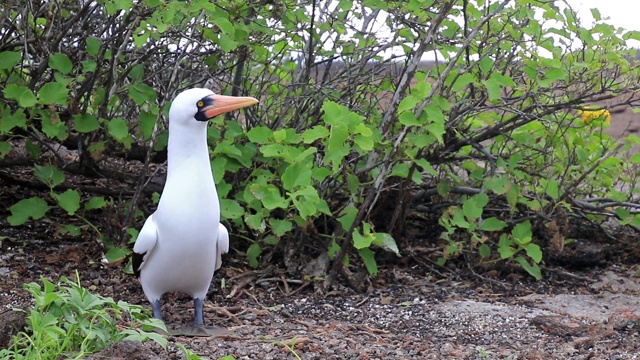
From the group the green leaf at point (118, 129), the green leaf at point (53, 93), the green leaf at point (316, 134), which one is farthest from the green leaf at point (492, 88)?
the green leaf at point (53, 93)

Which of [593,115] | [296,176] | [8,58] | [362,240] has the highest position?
[8,58]

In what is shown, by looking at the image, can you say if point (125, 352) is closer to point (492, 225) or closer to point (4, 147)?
point (4, 147)

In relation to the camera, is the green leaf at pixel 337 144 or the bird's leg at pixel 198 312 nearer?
the bird's leg at pixel 198 312

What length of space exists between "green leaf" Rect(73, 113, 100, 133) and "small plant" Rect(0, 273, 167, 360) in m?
1.83

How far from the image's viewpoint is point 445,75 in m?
5.04

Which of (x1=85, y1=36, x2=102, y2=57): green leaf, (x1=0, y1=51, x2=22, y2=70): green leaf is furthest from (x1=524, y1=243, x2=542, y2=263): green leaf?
(x1=0, y1=51, x2=22, y2=70): green leaf

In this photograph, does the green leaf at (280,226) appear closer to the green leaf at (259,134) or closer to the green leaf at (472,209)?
the green leaf at (259,134)

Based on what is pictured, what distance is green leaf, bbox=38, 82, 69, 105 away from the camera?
16.3ft

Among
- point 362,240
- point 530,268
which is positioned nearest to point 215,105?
point 362,240

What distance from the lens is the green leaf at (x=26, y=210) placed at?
5.39 m

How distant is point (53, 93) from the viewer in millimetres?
4984

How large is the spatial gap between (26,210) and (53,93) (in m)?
0.82

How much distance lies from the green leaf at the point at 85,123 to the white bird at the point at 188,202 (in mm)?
1073

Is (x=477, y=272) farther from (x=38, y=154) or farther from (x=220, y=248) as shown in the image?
(x=38, y=154)
